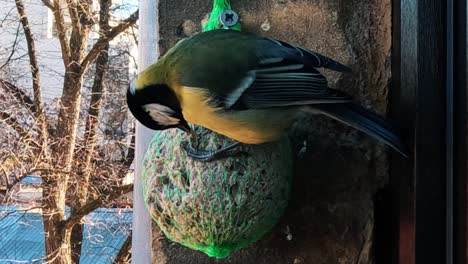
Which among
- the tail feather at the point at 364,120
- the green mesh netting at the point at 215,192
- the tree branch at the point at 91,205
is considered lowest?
the tree branch at the point at 91,205

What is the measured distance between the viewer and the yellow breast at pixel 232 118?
64cm

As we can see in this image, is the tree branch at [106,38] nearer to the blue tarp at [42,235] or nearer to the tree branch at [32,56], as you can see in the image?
the tree branch at [32,56]

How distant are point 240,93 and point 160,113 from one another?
0.29ft

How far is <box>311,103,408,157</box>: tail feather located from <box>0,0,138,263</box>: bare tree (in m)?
2.73

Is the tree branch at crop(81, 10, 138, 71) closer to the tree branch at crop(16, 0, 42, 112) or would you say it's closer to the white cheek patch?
the tree branch at crop(16, 0, 42, 112)

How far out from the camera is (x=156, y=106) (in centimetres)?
65

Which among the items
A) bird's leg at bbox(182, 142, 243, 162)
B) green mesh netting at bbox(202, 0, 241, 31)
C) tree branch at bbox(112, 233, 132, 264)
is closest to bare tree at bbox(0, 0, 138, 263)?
tree branch at bbox(112, 233, 132, 264)

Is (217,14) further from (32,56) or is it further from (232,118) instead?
(32,56)

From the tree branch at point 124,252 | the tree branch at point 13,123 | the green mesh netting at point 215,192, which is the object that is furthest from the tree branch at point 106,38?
the green mesh netting at point 215,192

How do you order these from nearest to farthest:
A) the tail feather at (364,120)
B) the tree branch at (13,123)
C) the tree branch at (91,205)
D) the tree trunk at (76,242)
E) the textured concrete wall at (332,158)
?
the tail feather at (364,120)
the textured concrete wall at (332,158)
the tree branch at (13,123)
the tree branch at (91,205)
the tree trunk at (76,242)

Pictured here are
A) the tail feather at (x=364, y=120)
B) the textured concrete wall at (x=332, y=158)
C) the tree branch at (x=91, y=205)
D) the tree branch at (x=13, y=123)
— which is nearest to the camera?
the tail feather at (x=364, y=120)

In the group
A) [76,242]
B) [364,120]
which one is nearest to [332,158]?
[364,120]

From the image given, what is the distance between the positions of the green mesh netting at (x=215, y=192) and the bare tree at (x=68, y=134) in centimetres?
261

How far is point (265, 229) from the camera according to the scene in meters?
0.73
